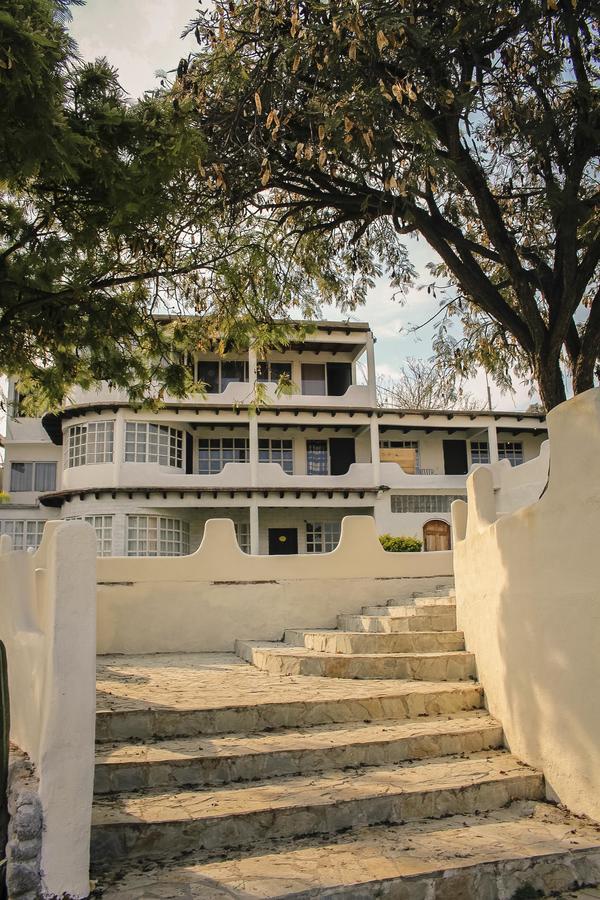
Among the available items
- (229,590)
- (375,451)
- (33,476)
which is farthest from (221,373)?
(229,590)

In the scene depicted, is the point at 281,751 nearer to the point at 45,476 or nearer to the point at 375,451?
the point at 375,451

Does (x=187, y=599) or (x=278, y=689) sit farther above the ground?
(x=187, y=599)

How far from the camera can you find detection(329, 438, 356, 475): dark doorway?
31781 millimetres

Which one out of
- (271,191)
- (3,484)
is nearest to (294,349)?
(3,484)

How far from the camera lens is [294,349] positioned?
3177 cm

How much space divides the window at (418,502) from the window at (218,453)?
6.56 m

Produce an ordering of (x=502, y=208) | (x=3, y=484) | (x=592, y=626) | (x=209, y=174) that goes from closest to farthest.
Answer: (x=592, y=626) → (x=209, y=174) → (x=502, y=208) → (x=3, y=484)

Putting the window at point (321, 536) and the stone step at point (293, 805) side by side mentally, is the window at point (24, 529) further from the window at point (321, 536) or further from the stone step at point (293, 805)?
the stone step at point (293, 805)

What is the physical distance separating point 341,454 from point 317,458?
1070mm

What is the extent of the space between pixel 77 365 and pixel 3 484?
23717mm

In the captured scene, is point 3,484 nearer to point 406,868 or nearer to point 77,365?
point 77,365

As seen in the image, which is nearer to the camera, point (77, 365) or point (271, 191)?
point (77, 365)

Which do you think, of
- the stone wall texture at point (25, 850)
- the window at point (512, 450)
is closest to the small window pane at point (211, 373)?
the window at point (512, 450)

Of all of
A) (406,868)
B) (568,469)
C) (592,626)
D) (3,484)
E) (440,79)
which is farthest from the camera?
(3,484)
